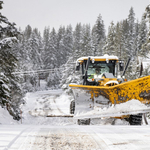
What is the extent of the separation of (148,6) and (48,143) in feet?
36.2

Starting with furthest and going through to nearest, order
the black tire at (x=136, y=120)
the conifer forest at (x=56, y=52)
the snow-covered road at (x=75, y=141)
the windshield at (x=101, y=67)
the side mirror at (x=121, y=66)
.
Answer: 1. the conifer forest at (x=56, y=52)
2. the windshield at (x=101, y=67)
3. the side mirror at (x=121, y=66)
4. the black tire at (x=136, y=120)
5. the snow-covered road at (x=75, y=141)

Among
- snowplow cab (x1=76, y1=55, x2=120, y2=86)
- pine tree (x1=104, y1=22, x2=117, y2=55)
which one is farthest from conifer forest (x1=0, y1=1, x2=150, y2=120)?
snowplow cab (x1=76, y1=55, x2=120, y2=86)

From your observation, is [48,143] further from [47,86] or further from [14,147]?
[47,86]

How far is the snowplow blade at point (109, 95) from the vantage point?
5.95 m

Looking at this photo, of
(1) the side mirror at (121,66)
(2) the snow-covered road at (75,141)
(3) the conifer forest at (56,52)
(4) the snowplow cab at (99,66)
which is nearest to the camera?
(2) the snow-covered road at (75,141)

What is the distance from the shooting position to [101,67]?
8875 mm

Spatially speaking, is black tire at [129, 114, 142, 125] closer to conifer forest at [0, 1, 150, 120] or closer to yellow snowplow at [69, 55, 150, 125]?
yellow snowplow at [69, 55, 150, 125]

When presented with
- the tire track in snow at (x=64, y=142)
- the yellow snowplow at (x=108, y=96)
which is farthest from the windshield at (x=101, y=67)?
the tire track in snow at (x=64, y=142)

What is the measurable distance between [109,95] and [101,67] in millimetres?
2523

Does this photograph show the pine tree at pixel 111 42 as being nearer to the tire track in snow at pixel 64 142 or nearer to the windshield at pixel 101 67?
the windshield at pixel 101 67

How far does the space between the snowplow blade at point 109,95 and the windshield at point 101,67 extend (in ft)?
6.99

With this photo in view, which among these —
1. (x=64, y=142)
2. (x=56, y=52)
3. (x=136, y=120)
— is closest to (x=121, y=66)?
(x=136, y=120)

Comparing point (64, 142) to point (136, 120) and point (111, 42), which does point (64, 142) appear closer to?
point (136, 120)

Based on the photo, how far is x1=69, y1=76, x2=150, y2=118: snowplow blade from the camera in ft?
19.5
